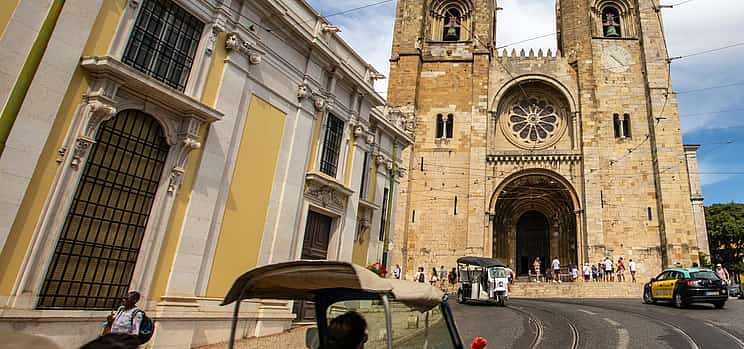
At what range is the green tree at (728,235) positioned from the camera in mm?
36812

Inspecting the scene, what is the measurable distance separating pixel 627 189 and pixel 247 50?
909 inches

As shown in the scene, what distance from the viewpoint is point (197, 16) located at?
7805 millimetres

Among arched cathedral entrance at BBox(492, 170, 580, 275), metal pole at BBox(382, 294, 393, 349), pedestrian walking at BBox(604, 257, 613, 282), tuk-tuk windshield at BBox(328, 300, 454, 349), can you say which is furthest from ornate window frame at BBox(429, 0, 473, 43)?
metal pole at BBox(382, 294, 393, 349)

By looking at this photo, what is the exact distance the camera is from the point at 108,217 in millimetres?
6402

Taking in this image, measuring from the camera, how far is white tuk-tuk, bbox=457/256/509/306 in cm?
1482

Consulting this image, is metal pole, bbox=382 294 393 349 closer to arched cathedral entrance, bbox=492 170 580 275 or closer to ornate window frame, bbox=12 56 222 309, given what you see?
ornate window frame, bbox=12 56 222 309

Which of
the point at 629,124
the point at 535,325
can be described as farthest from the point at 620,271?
the point at 535,325

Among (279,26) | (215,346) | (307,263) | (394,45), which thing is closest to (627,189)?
(394,45)

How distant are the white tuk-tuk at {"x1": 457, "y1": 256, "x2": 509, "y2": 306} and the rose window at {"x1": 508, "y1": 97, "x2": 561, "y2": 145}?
47.8 ft

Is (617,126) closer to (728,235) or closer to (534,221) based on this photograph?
(534,221)

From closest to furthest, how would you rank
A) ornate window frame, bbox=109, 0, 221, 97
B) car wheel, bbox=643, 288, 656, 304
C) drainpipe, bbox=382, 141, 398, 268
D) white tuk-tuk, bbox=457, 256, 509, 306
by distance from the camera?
ornate window frame, bbox=109, 0, 221, 97 → car wheel, bbox=643, 288, 656, 304 → drainpipe, bbox=382, 141, 398, 268 → white tuk-tuk, bbox=457, 256, 509, 306

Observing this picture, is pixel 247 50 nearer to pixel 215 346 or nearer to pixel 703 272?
pixel 215 346

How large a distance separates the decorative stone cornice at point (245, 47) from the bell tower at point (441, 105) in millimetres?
17183

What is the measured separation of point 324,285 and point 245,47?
6607 millimetres
